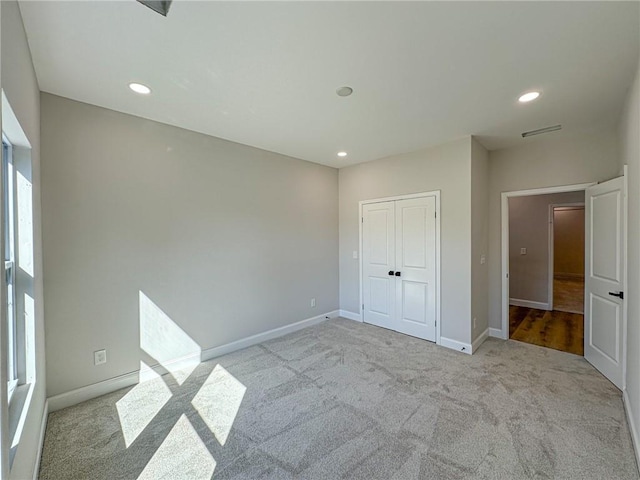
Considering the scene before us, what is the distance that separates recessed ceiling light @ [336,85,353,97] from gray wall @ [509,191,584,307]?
4.57 m

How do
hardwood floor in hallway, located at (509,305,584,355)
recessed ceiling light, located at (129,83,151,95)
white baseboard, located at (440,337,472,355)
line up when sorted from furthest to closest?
hardwood floor in hallway, located at (509,305,584,355), white baseboard, located at (440,337,472,355), recessed ceiling light, located at (129,83,151,95)

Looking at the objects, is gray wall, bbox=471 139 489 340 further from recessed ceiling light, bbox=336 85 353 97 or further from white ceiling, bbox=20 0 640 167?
recessed ceiling light, bbox=336 85 353 97

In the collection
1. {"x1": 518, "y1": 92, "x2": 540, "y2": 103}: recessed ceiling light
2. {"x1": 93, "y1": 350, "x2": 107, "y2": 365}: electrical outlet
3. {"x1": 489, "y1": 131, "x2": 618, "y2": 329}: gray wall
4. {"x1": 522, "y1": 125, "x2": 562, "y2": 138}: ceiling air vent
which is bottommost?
{"x1": 93, "y1": 350, "x2": 107, "y2": 365}: electrical outlet

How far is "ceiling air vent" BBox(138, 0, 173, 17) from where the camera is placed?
1469mm

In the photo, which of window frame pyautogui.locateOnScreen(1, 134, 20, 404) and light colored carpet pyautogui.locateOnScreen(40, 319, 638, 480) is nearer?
window frame pyautogui.locateOnScreen(1, 134, 20, 404)

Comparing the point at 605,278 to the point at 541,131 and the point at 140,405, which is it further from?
the point at 140,405

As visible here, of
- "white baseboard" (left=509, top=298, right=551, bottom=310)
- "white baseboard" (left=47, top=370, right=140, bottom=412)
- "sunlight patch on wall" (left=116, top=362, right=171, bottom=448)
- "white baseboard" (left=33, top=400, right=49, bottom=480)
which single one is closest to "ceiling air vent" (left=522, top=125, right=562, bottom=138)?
"white baseboard" (left=509, top=298, right=551, bottom=310)

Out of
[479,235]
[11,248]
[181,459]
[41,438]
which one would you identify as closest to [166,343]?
[41,438]

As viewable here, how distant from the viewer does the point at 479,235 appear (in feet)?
12.3

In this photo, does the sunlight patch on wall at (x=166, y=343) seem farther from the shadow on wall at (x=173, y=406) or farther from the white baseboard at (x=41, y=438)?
the white baseboard at (x=41, y=438)

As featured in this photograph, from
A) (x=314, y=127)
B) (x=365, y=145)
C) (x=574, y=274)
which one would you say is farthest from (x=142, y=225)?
(x=574, y=274)

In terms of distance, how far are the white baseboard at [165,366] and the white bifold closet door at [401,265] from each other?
1.09 meters

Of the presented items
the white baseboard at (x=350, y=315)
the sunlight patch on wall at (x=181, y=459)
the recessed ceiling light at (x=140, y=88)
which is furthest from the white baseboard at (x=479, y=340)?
the recessed ceiling light at (x=140, y=88)

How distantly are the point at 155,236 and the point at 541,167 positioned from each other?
188 inches
